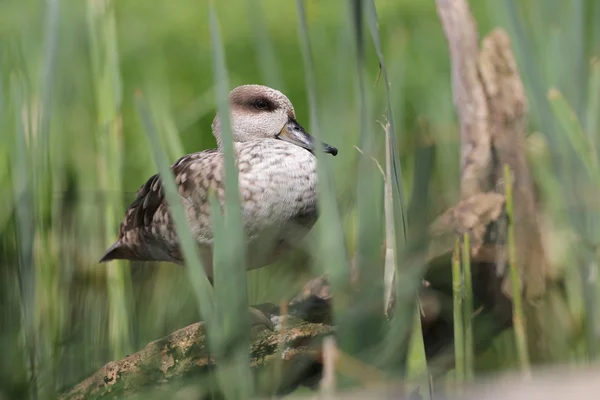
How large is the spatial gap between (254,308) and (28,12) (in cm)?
87

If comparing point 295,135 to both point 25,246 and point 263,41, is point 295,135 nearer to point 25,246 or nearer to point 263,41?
point 263,41

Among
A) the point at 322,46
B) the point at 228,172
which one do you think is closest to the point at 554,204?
the point at 228,172

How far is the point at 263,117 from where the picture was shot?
123cm

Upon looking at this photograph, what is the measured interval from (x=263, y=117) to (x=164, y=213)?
0.70 ft

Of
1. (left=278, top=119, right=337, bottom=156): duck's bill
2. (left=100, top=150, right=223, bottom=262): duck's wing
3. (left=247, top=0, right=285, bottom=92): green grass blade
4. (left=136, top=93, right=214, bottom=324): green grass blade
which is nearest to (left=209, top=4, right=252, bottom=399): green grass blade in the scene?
(left=136, top=93, right=214, bottom=324): green grass blade

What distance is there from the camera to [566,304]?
42.5 inches

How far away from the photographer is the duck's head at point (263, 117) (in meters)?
1.21

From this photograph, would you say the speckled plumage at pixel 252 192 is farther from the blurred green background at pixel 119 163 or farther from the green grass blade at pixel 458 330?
the green grass blade at pixel 458 330

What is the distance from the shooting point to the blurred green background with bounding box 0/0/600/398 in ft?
2.88

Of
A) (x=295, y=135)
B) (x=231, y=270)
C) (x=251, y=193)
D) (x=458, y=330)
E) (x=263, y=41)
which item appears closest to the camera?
(x=231, y=270)

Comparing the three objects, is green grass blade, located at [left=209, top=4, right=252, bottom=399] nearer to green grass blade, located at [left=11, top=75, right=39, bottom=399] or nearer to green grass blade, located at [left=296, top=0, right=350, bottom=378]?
green grass blade, located at [left=296, top=0, right=350, bottom=378]

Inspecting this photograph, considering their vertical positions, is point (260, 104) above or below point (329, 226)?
above

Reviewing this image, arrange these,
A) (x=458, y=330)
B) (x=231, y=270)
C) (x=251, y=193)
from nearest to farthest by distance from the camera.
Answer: (x=231, y=270) → (x=458, y=330) → (x=251, y=193)

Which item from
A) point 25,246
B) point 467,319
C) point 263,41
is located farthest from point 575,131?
point 25,246
